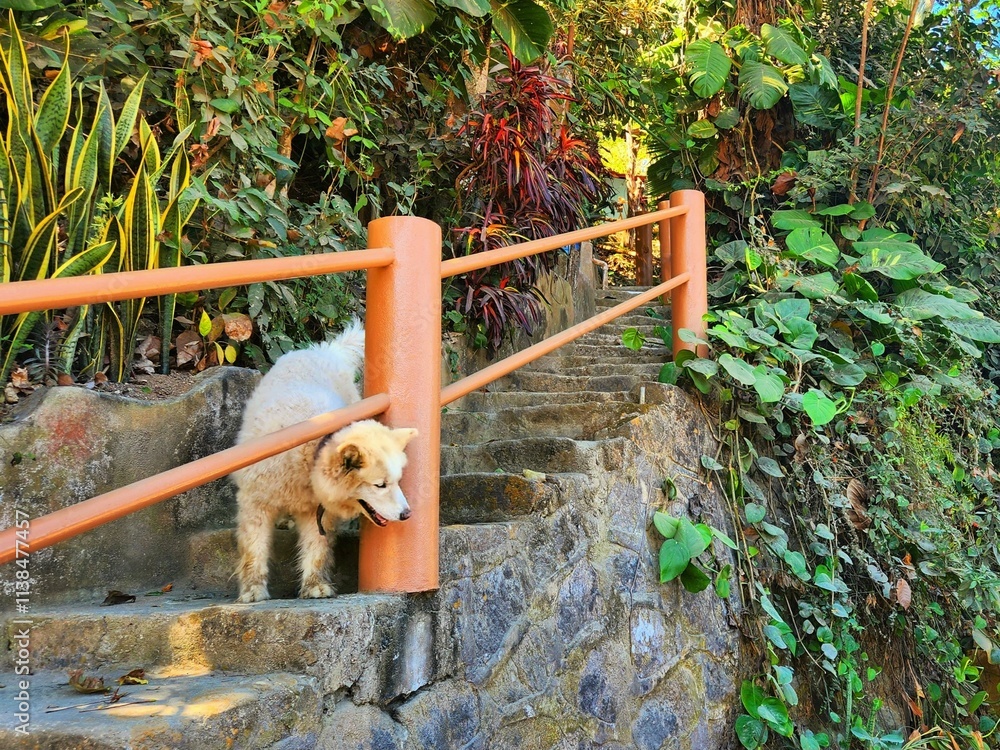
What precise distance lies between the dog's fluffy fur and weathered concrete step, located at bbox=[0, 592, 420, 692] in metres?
0.24

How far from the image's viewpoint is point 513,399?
14.2 ft

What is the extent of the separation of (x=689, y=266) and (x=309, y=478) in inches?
95.9

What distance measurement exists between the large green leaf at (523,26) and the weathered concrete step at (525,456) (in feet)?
9.05

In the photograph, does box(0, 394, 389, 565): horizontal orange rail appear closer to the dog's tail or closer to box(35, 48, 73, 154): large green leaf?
the dog's tail

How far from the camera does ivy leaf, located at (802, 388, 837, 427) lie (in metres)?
3.68

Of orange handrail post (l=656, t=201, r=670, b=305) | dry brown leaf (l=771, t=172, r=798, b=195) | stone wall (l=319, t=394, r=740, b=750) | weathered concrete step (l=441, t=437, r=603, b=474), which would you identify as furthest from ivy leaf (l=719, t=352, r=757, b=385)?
dry brown leaf (l=771, t=172, r=798, b=195)

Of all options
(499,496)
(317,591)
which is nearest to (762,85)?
(499,496)

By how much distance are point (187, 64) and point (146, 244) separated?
3.17ft

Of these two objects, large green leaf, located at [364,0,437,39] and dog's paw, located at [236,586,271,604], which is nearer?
dog's paw, located at [236,586,271,604]

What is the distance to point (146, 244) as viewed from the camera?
2.92 m

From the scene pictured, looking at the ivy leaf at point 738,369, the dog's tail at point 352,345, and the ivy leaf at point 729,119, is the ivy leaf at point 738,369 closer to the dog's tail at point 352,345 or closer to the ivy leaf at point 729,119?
the dog's tail at point 352,345

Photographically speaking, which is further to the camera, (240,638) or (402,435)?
(402,435)

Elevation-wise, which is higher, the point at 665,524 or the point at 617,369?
the point at 617,369

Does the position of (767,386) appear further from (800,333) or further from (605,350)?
(605,350)
